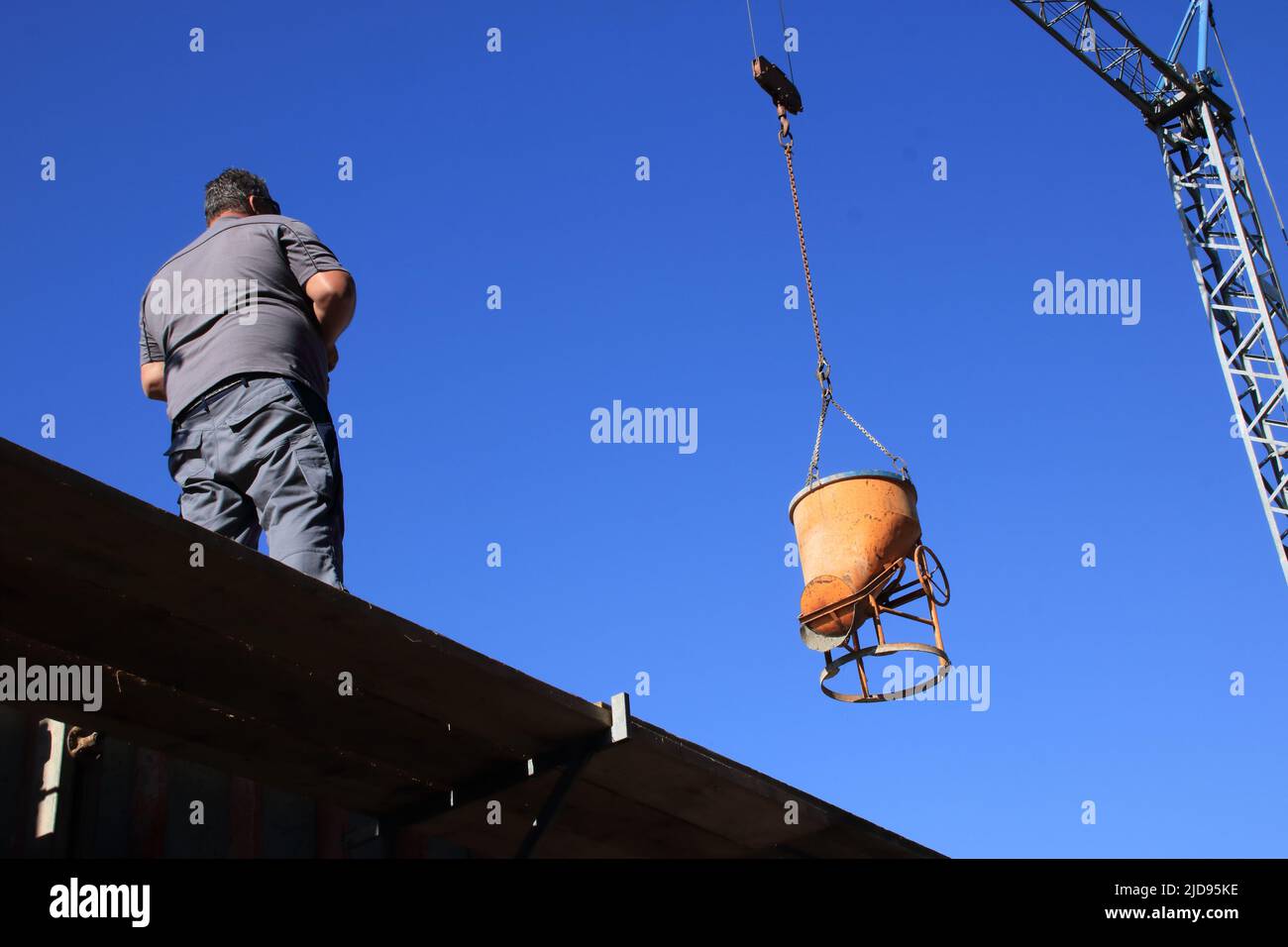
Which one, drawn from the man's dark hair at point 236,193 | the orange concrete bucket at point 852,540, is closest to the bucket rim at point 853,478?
the orange concrete bucket at point 852,540

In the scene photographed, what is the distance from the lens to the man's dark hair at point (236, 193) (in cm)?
548

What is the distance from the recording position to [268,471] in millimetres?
4602

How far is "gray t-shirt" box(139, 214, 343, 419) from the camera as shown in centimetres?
480

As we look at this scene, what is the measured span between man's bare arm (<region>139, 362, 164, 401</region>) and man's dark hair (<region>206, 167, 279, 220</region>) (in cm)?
64

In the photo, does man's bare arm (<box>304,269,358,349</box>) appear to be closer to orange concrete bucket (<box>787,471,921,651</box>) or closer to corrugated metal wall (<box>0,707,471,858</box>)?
corrugated metal wall (<box>0,707,471,858</box>)

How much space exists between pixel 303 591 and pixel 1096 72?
20.5 m

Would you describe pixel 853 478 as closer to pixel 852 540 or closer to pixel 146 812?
pixel 852 540

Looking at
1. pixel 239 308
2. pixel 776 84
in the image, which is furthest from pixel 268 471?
pixel 776 84

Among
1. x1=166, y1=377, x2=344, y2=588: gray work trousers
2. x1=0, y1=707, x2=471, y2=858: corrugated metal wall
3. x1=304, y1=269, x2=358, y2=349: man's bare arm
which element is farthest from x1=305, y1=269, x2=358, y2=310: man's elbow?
x1=0, y1=707, x2=471, y2=858: corrugated metal wall

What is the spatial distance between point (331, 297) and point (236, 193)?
2.68 ft
